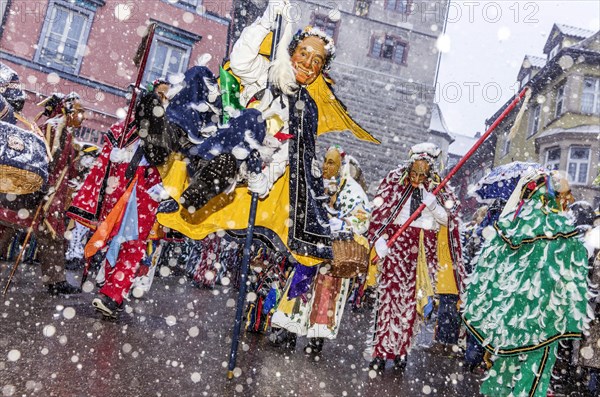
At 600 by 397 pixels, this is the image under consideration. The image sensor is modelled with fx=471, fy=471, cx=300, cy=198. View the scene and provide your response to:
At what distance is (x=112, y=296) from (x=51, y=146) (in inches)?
80.4

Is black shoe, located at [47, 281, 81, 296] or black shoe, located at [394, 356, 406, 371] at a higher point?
black shoe, located at [47, 281, 81, 296]

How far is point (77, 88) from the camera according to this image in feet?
49.6

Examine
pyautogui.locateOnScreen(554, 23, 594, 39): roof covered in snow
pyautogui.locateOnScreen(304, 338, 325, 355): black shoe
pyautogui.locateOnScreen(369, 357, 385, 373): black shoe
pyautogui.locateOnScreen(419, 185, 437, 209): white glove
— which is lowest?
A: pyautogui.locateOnScreen(369, 357, 385, 373): black shoe

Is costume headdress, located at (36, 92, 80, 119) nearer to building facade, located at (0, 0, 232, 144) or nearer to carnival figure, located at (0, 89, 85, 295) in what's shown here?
carnival figure, located at (0, 89, 85, 295)

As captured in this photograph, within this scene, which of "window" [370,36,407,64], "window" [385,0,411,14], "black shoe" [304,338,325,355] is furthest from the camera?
"window" [385,0,411,14]

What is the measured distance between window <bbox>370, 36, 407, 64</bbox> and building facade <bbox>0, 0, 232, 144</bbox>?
11.2m

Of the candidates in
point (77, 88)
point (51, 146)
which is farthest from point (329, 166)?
point (77, 88)

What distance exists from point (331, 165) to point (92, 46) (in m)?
13.5

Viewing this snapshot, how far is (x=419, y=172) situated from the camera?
5246 millimetres

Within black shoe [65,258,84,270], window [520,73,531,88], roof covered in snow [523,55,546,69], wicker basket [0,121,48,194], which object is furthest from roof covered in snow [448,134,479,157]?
wicker basket [0,121,48,194]

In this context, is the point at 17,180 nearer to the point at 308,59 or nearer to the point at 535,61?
the point at 308,59

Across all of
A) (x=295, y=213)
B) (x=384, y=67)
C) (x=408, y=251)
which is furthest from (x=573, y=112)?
(x=295, y=213)

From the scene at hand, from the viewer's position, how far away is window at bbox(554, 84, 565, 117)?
21189 millimetres

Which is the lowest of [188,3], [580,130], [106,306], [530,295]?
[106,306]
